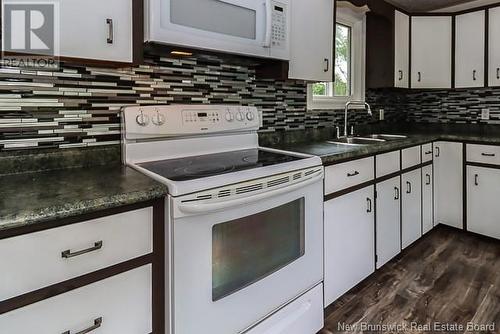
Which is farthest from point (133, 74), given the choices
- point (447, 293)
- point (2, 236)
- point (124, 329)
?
point (447, 293)

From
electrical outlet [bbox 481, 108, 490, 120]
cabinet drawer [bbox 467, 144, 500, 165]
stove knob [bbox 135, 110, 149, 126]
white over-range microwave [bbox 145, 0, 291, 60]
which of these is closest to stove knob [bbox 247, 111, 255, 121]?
white over-range microwave [bbox 145, 0, 291, 60]

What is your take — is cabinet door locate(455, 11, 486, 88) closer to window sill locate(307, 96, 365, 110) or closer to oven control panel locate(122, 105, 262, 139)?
window sill locate(307, 96, 365, 110)

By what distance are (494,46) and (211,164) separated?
294 centimetres

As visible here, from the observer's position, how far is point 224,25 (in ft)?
5.41

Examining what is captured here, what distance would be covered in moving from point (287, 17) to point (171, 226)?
1.39 meters

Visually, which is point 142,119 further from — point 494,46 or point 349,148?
point 494,46

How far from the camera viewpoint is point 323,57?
228 cm

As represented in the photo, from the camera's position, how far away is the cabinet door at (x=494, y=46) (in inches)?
118

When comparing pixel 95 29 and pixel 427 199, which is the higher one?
pixel 95 29

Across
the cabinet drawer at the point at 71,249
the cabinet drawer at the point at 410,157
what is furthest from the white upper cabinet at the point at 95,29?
the cabinet drawer at the point at 410,157

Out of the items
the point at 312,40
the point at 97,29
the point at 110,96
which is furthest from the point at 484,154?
the point at 97,29

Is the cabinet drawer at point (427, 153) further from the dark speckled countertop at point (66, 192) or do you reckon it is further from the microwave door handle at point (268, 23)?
the dark speckled countertop at point (66, 192)

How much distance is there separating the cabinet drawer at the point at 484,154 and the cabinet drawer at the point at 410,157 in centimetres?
49

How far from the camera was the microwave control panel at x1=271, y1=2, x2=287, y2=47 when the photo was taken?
1879 mm
